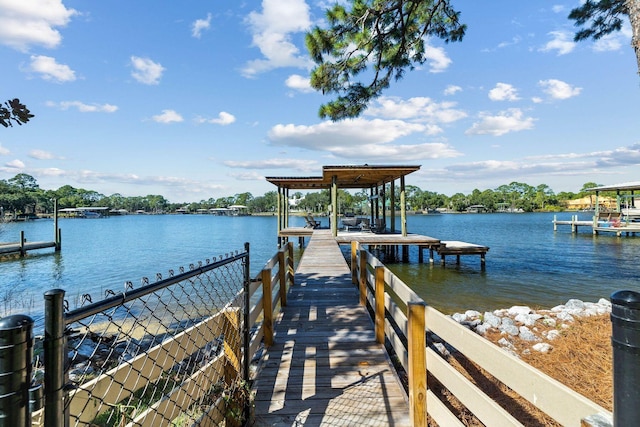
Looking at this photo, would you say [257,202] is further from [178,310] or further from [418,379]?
[418,379]

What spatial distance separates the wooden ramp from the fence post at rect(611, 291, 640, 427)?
1868mm

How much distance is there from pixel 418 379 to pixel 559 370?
2.98 meters

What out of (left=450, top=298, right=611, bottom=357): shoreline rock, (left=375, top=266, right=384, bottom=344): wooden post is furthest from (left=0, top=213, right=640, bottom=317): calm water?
(left=375, top=266, right=384, bottom=344): wooden post

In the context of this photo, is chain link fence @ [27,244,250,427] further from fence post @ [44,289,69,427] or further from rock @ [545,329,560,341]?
rock @ [545,329,560,341]

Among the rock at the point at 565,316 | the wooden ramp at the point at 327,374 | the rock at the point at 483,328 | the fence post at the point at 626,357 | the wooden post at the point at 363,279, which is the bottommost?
the rock at the point at 483,328

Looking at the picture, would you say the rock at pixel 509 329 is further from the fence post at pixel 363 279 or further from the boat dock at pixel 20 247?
the boat dock at pixel 20 247

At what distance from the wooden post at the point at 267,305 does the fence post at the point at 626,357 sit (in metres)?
3.10

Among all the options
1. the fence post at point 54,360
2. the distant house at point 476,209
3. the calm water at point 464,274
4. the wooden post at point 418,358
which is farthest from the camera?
the distant house at point 476,209

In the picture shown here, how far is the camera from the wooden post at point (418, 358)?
2.16m

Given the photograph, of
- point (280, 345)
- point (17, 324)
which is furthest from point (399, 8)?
point (17, 324)

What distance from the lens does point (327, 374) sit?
320 centimetres

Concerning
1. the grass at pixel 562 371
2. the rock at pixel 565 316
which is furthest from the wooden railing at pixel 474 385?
the rock at pixel 565 316

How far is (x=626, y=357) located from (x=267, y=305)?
3.23m

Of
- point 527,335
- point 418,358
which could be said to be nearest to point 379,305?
point 418,358
